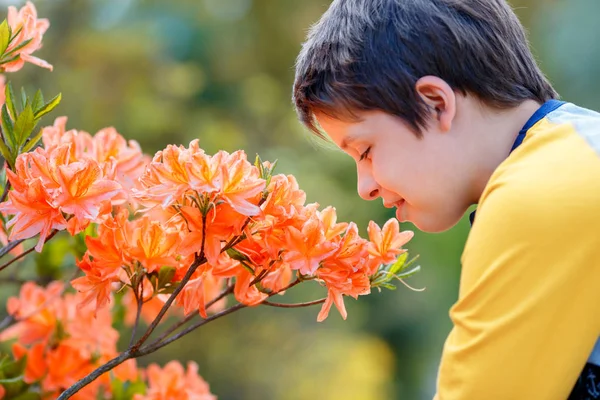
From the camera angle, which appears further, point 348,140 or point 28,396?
point 28,396

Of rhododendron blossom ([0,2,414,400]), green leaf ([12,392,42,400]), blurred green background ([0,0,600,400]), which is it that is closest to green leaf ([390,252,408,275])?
rhododendron blossom ([0,2,414,400])

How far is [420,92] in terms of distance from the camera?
1.00 m

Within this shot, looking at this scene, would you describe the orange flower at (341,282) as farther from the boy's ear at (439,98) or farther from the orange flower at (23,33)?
the orange flower at (23,33)

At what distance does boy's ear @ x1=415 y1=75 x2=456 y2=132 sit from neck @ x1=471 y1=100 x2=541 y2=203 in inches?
1.9

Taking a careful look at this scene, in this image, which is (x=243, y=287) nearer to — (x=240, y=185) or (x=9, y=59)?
(x=240, y=185)

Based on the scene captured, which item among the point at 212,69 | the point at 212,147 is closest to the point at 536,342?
the point at 212,147

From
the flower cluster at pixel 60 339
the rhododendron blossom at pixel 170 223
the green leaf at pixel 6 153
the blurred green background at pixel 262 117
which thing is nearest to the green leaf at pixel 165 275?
the rhododendron blossom at pixel 170 223

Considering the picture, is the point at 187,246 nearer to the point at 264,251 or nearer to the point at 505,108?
the point at 264,251

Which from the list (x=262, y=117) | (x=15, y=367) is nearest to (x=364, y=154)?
(x=15, y=367)

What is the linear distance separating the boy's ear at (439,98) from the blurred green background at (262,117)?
297 cm

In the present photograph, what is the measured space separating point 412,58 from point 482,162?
6.6 inches

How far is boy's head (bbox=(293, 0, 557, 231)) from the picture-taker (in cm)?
100

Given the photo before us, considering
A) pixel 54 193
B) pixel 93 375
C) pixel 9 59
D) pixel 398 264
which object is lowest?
pixel 93 375

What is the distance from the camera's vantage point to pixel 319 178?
16.4 ft
